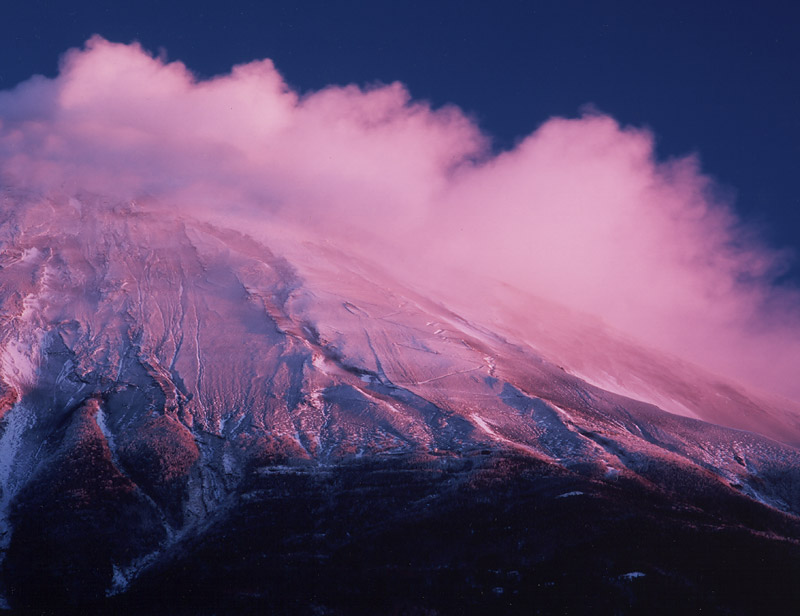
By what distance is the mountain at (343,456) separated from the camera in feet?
121

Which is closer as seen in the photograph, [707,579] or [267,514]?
[707,579]

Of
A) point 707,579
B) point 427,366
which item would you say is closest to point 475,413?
point 427,366

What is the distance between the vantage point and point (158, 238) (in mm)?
96188

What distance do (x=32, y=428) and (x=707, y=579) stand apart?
55512mm

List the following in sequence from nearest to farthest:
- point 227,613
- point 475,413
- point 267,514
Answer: point 227,613, point 267,514, point 475,413

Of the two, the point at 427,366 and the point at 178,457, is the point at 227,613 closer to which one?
the point at 178,457

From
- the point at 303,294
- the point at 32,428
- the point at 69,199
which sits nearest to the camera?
the point at 32,428

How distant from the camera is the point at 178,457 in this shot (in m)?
50.0

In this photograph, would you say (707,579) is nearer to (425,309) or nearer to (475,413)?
(475,413)

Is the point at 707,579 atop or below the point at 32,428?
atop

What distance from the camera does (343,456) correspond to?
50969 millimetres

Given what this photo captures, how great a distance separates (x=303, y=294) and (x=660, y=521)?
5452 centimetres

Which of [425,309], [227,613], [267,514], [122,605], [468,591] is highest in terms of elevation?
[425,309]

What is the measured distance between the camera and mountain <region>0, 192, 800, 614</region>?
36.8 meters
